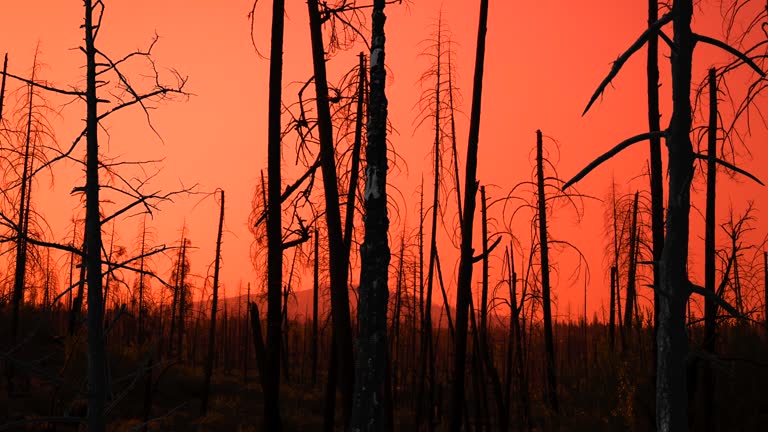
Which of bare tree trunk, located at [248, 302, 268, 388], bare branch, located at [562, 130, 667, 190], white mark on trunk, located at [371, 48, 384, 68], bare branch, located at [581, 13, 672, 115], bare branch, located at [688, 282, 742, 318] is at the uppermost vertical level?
white mark on trunk, located at [371, 48, 384, 68]

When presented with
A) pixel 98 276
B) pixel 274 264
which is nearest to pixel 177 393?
pixel 274 264

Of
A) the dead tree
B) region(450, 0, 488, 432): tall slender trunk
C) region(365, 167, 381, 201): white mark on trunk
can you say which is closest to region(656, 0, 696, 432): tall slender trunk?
the dead tree

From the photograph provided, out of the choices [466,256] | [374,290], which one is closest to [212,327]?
[466,256]

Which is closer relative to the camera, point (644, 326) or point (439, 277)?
point (439, 277)

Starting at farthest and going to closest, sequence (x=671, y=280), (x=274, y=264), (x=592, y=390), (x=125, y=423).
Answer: (x=125, y=423) < (x=592, y=390) < (x=274, y=264) < (x=671, y=280)

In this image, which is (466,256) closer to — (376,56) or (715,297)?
(376,56)

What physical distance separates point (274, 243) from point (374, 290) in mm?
2581

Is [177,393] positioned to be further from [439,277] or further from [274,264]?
[274,264]

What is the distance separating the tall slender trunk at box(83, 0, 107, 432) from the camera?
6.41 metres

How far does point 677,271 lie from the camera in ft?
16.2

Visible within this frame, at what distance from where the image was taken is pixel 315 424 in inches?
841

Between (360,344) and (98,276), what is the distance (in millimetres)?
2467

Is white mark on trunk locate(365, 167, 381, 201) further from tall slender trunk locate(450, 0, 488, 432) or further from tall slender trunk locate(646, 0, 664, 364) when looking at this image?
tall slender trunk locate(646, 0, 664, 364)

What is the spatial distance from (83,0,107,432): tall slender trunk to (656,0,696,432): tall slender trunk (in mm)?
4722
